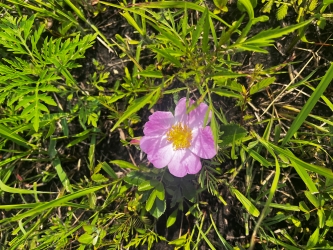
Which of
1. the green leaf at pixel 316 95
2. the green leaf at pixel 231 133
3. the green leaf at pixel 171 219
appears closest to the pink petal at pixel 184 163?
the green leaf at pixel 231 133

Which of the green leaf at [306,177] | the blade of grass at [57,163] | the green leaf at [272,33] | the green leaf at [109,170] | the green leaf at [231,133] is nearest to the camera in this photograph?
the green leaf at [272,33]

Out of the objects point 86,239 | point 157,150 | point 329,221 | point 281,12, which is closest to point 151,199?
point 157,150

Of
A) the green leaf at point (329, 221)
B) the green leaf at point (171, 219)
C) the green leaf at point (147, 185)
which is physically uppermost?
the green leaf at point (147, 185)

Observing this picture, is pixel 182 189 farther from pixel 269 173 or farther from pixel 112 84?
pixel 112 84

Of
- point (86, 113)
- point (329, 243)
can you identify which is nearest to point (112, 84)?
point (86, 113)

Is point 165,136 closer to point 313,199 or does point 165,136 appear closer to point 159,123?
point 159,123

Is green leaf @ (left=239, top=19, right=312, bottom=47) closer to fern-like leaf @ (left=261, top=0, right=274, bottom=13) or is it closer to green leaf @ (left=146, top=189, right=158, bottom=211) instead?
fern-like leaf @ (left=261, top=0, right=274, bottom=13)

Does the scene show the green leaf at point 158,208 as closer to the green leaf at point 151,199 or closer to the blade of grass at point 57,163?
the green leaf at point 151,199
